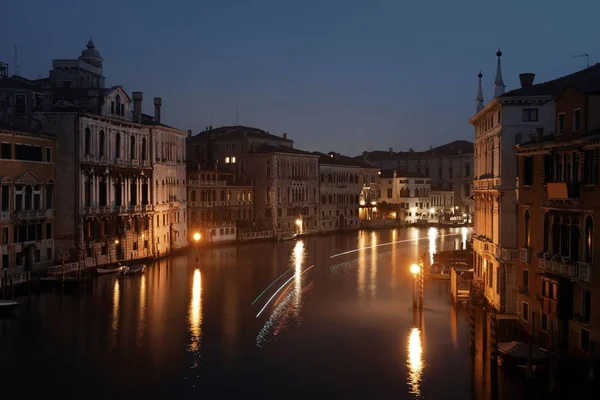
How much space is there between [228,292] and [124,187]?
1198 centimetres

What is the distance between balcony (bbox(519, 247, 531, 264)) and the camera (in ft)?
62.5

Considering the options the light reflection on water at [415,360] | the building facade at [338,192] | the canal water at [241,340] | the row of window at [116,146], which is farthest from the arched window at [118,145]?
the building facade at [338,192]

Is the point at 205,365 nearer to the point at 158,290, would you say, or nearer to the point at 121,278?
the point at 158,290

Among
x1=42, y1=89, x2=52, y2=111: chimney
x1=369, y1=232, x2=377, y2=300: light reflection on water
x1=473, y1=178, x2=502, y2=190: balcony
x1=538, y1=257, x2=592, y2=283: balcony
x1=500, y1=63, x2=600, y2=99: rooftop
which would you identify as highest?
→ x1=42, y1=89, x2=52, y2=111: chimney

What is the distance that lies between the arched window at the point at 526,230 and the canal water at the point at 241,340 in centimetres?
308

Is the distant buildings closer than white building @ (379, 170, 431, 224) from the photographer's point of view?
No

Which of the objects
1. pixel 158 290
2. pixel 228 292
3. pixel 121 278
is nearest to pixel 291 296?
pixel 228 292

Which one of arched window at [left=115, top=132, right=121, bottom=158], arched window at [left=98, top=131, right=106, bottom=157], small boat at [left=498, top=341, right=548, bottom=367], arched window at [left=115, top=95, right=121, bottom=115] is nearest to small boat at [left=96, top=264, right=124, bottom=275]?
arched window at [left=98, top=131, right=106, bottom=157]

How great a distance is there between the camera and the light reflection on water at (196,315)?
64.7 ft

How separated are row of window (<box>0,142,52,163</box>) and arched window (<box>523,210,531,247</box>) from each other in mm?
19181

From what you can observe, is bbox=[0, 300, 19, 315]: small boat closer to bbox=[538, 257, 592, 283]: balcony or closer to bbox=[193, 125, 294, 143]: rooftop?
bbox=[538, 257, 592, 283]: balcony

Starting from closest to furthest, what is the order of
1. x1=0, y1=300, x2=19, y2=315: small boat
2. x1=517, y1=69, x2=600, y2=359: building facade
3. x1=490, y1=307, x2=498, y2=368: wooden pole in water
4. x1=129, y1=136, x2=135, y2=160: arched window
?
x1=517, y1=69, x2=600, y2=359: building facade
x1=490, y1=307, x2=498, y2=368: wooden pole in water
x1=0, y1=300, x2=19, y2=315: small boat
x1=129, y1=136, x2=135, y2=160: arched window

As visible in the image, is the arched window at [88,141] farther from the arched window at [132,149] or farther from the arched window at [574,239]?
the arched window at [574,239]

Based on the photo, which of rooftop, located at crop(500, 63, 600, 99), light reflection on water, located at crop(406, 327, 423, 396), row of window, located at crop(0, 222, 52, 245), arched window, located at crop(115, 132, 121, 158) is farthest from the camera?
arched window, located at crop(115, 132, 121, 158)
